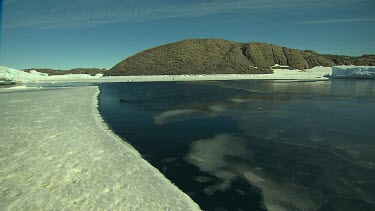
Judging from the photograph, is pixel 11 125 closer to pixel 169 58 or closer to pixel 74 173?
pixel 74 173

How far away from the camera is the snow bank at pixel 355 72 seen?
48.5m

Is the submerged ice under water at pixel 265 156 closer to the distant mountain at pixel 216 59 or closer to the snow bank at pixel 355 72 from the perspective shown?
the snow bank at pixel 355 72

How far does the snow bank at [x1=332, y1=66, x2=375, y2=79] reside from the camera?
1908 inches

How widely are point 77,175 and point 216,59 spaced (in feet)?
340

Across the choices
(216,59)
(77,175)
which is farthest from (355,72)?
(216,59)

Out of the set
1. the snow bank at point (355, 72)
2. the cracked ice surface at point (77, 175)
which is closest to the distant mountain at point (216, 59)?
the snow bank at point (355, 72)

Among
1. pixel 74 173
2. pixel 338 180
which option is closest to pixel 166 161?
pixel 74 173

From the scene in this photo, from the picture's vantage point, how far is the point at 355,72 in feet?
168

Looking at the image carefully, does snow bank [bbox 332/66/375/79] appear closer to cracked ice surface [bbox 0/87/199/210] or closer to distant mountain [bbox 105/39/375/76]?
distant mountain [bbox 105/39/375/76]

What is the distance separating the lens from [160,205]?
14.9 ft

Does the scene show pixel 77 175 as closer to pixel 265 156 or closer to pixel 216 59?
pixel 265 156

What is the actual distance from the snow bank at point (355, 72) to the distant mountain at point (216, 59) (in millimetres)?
36448

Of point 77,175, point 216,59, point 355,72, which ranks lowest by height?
point 355,72

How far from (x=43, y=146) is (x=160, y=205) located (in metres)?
4.68
